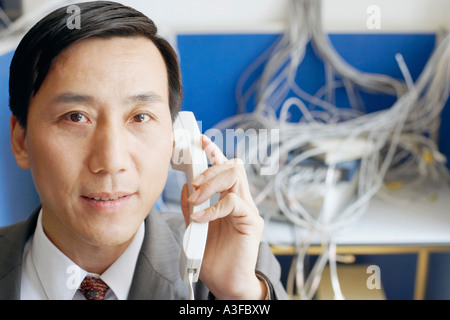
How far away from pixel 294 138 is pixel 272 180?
0.77ft

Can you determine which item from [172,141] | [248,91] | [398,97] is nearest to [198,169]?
[172,141]

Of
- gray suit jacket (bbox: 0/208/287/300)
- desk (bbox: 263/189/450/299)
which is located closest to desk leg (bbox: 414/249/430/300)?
desk (bbox: 263/189/450/299)

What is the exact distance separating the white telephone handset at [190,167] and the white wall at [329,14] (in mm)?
595

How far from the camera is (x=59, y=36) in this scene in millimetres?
417

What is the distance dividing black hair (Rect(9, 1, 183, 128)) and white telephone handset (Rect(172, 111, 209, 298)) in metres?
0.06

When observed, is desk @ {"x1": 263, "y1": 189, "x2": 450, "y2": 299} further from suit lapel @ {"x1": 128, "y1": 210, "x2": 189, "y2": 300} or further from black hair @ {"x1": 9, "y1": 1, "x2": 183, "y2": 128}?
black hair @ {"x1": 9, "y1": 1, "x2": 183, "y2": 128}

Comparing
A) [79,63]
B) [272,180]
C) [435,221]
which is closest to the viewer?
[79,63]

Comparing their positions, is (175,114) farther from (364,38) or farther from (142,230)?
(364,38)

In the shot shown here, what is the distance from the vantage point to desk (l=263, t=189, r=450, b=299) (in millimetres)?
1061

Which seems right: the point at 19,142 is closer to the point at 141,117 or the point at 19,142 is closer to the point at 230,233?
the point at 141,117

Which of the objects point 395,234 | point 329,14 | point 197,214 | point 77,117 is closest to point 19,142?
point 77,117

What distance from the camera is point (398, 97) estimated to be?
136cm

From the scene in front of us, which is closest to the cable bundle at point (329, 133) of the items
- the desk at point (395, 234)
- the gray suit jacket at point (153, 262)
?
the desk at point (395, 234)

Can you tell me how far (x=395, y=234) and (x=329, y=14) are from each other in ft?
2.63
